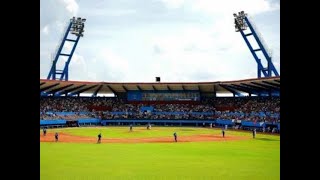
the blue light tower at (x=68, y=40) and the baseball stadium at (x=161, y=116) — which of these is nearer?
the baseball stadium at (x=161, y=116)

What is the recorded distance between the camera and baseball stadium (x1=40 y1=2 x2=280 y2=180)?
35594mm

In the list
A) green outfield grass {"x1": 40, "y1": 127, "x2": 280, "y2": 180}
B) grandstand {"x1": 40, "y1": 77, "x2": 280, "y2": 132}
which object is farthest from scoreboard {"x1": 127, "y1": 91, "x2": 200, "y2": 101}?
green outfield grass {"x1": 40, "y1": 127, "x2": 280, "y2": 180}

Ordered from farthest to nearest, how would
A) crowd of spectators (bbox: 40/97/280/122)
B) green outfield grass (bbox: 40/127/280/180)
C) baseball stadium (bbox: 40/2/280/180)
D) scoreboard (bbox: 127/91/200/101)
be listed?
1. scoreboard (bbox: 127/91/200/101)
2. crowd of spectators (bbox: 40/97/280/122)
3. baseball stadium (bbox: 40/2/280/180)
4. green outfield grass (bbox: 40/127/280/180)

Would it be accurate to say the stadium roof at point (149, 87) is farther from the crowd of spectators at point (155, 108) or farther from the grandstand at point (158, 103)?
the crowd of spectators at point (155, 108)

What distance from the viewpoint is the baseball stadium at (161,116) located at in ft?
117

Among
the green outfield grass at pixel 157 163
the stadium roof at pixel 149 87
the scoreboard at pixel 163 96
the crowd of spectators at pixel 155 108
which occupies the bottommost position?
the green outfield grass at pixel 157 163

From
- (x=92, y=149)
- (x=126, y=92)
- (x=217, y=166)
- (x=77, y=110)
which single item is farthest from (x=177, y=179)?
(x=126, y=92)

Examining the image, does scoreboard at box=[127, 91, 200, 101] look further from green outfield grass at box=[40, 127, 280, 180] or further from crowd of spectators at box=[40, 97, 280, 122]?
green outfield grass at box=[40, 127, 280, 180]

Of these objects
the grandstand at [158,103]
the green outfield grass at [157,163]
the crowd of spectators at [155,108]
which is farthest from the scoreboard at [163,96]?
the green outfield grass at [157,163]
